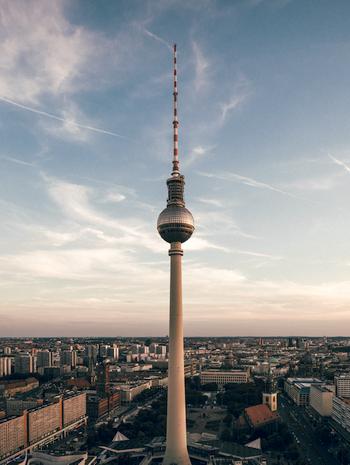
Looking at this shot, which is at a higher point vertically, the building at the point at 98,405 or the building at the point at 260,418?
the building at the point at 260,418

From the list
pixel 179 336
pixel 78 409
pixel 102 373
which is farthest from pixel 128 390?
pixel 179 336

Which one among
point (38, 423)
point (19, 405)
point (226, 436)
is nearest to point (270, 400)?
point (226, 436)

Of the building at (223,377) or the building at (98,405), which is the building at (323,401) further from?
the building at (223,377)

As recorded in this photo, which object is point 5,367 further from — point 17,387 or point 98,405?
point 98,405

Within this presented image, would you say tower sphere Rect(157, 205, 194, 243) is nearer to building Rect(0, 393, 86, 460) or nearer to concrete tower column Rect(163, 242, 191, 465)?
concrete tower column Rect(163, 242, 191, 465)

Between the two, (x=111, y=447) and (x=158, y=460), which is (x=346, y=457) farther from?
(x=111, y=447)

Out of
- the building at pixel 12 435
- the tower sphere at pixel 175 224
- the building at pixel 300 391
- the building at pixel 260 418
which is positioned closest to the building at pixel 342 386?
the building at pixel 300 391
